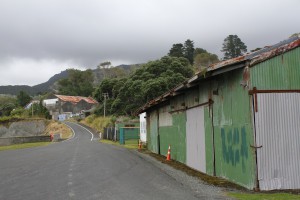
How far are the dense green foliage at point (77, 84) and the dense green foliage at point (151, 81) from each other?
2782 inches

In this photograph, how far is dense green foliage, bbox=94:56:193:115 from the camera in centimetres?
5712

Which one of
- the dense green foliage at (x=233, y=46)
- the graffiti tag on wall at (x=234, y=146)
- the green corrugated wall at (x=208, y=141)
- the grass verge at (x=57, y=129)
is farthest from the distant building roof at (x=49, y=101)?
the graffiti tag on wall at (x=234, y=146)

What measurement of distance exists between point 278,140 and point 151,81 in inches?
1852

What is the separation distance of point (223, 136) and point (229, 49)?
4459 inches

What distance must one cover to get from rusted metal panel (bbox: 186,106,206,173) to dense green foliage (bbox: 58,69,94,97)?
126 metres

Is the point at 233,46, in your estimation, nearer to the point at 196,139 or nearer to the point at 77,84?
the point at 77,84

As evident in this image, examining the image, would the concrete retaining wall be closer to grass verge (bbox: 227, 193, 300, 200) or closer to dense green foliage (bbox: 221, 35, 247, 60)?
grass verge (bbox: 227, 193, 300, 200)

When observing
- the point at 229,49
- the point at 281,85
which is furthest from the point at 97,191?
the point at 229,49

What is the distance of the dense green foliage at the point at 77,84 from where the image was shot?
143 metres

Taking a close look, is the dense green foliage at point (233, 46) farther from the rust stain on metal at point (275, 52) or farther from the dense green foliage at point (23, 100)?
the rust stain on metal at point (275, 52)

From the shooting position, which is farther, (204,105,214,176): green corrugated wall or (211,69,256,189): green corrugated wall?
(204,105,214,176): green corrugated wall

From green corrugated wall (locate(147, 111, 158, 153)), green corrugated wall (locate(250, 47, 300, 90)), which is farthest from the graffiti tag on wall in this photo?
green corrugated wall (locate(147, 111, 158, 153))

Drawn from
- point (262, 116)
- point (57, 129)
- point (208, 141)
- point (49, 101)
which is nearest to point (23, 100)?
point (49, 101)

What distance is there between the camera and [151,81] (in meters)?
58.4
